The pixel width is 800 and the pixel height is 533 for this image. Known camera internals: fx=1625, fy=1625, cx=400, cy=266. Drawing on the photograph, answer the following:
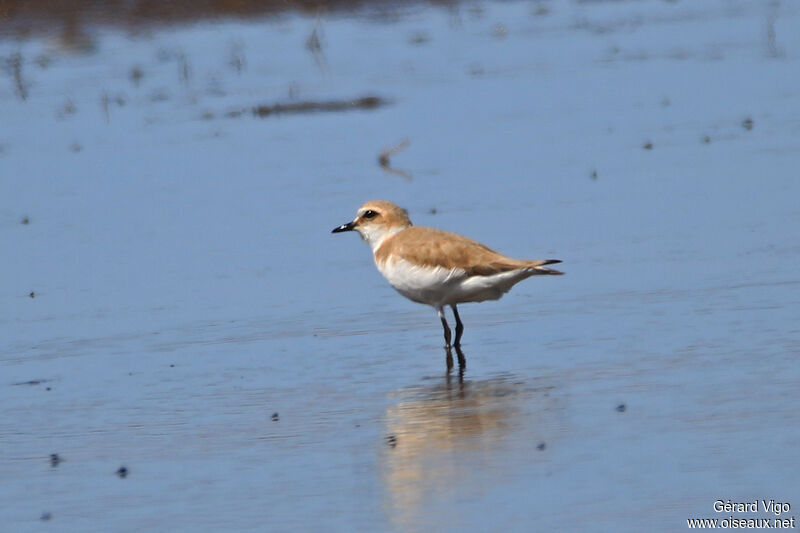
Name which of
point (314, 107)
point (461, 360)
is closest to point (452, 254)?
point (461, 360)

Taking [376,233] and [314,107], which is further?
[314,107]

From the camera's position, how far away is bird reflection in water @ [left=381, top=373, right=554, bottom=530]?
7.39 metres

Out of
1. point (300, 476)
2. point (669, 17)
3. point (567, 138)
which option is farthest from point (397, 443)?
point (669, 17)

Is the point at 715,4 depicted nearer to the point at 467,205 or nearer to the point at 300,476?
the point at 467,205

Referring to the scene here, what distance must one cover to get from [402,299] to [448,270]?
1802 millimetres

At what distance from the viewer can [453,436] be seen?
27.3 ft

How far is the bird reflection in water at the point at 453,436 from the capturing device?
291 inches

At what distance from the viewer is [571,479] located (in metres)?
7.35

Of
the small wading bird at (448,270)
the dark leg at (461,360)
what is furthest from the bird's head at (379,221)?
the dark leg at (461,360)

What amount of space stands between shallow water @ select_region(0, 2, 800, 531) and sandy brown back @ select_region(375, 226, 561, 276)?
55 centimetres

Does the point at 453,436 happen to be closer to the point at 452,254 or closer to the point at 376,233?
the point at 452,254

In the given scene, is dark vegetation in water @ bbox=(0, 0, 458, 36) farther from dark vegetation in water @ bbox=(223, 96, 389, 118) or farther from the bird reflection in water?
the bird reflection in water

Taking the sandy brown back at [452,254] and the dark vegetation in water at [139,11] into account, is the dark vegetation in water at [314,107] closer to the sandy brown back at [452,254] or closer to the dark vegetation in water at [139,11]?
the dark vegetation in water at [139,11]

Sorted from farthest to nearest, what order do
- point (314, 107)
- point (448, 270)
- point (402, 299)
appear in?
point (314, 107) → point (402, 299) → point (448, 270)
